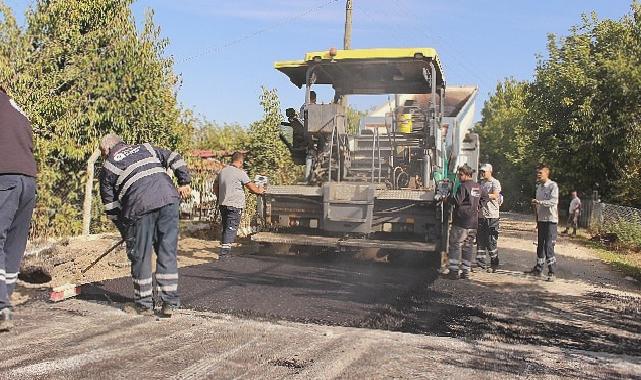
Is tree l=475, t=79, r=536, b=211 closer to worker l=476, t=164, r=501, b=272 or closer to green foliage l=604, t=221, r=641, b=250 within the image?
green foliage l=604, t=221, r=641, b=250

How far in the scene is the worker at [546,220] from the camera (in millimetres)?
8555

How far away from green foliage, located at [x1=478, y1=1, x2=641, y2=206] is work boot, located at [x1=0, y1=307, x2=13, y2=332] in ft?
61.9

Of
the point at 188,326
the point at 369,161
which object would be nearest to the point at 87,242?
the point at 369,161

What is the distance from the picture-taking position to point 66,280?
6.21m

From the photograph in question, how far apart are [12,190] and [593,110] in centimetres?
2127

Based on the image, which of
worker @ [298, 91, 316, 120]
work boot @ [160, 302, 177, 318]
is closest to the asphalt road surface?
work boot @ [160, 302, 177, 318]

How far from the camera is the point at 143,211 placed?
4828 millimetres

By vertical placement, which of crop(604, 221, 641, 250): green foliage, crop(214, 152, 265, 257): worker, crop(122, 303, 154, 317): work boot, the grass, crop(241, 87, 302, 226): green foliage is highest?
crop(241, 87, 302, 226): green foliage

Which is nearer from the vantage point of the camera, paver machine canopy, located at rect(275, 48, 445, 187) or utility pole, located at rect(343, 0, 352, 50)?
paver machine canopy, located at rect(275, 48, 445, 187)

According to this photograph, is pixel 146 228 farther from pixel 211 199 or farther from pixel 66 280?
pixel 211 199

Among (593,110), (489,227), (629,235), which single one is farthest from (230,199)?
(593,110)

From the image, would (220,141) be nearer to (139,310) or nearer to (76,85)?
(76,85)

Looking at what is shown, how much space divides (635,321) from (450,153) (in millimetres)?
5130

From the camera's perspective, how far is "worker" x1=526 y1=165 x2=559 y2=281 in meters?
8.55
